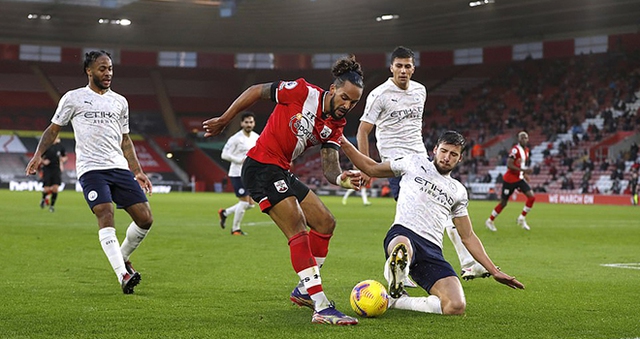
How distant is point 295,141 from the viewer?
6656 millimetres

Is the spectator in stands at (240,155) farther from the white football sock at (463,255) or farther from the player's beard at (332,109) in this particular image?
the player's beard at (332,109)

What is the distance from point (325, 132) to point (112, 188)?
2.88m

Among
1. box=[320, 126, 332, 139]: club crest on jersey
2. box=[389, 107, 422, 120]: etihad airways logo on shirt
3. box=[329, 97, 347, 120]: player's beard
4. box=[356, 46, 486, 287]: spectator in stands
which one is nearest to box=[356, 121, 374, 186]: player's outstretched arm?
box=[356, 46, 486, 287]: spectator in stands

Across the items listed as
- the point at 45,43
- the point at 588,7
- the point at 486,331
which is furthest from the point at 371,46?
the point at 486,331

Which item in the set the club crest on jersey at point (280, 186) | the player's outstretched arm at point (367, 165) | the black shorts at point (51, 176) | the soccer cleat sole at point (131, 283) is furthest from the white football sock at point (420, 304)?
the black shorts at point (51, 176)

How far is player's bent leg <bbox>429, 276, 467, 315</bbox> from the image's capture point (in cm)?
660

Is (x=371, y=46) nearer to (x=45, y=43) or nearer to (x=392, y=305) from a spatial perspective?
(x=45, y=43)

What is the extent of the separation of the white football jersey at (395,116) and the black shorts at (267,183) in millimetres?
2943

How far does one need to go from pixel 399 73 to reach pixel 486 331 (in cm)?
408

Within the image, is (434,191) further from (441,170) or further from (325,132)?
(325,132)

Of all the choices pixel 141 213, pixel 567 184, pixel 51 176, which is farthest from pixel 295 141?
pixel 567 184

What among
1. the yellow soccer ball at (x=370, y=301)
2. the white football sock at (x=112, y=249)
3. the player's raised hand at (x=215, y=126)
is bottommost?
the yellow soccer ball at (x=370, y=301)

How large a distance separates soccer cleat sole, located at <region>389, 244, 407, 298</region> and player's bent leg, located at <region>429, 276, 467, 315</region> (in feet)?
1.93

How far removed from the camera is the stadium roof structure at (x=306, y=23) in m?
44.2
